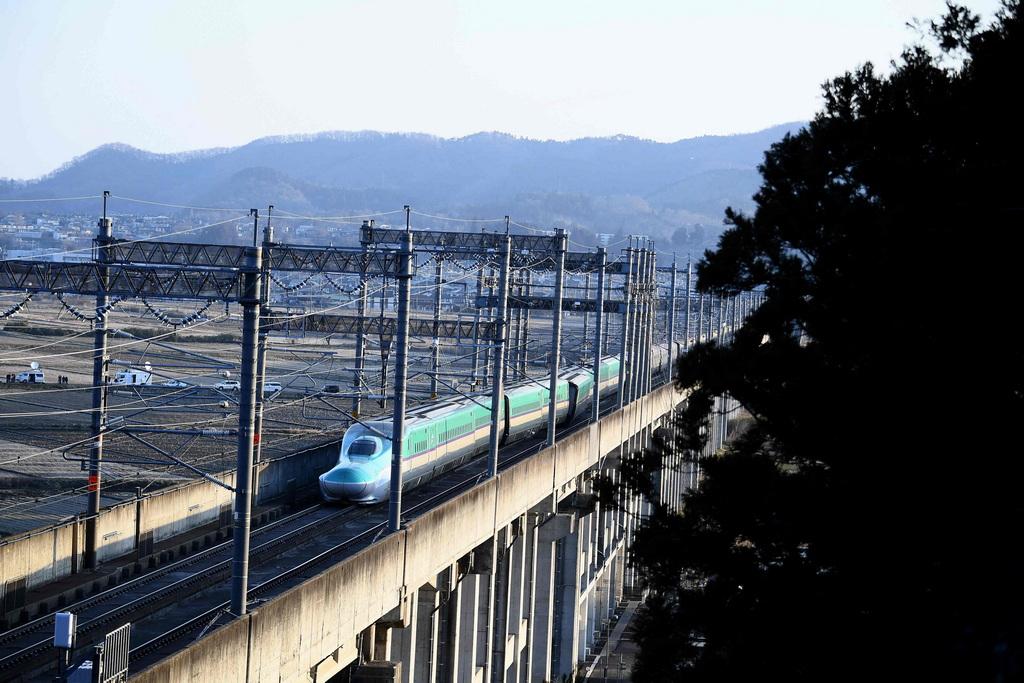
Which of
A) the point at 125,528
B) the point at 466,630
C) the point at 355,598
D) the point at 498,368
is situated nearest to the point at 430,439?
the point at 466,630

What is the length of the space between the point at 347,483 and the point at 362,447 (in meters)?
1.45

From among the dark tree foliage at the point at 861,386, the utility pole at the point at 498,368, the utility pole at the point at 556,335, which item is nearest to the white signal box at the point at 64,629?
the dark tree foliage at the point at 861,386

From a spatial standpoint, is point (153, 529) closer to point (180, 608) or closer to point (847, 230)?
point (180, 608)

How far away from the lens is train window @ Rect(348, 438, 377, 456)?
33188 millimetres

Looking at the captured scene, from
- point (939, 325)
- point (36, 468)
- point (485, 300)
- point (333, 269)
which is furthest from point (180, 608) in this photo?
point (36, 468)

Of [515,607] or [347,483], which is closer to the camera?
[347,483]

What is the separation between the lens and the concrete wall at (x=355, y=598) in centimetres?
1491

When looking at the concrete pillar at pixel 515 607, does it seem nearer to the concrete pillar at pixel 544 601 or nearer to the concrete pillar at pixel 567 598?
the concrete pillar at pixel 544 601

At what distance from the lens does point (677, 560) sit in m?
17.9

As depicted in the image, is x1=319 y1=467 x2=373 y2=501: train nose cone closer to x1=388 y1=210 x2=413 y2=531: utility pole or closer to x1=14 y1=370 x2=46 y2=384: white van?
x1=388 y1=210 x2=413 y2=531: utility pole

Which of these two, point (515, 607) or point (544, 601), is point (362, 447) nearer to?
point (515, 607)

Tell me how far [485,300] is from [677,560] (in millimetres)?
29383

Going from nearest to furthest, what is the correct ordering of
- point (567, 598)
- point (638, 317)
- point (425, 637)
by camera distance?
point (425, 637) < point (567, 598) < point (638, 317)

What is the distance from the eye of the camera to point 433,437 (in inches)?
1439
